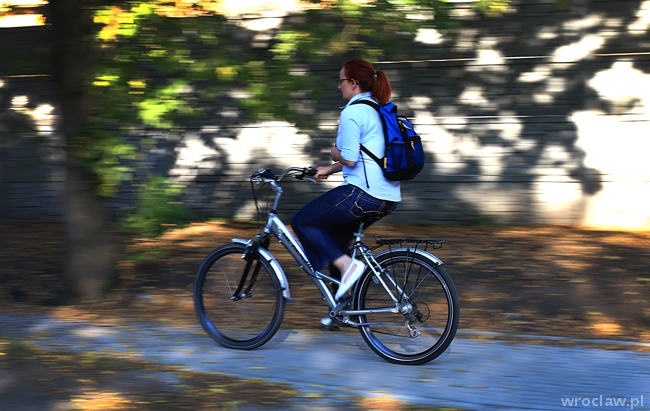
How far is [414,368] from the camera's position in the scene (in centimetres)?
509

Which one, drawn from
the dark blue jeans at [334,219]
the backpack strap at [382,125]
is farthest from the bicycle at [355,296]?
the backpack strap at [382,125]

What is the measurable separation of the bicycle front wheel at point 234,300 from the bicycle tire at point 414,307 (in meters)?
0.69

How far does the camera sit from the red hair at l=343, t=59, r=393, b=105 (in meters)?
5.29

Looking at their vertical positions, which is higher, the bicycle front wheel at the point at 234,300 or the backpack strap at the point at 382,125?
the backpack strap at the point at 382,125

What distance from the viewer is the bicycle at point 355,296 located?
502 centimetres

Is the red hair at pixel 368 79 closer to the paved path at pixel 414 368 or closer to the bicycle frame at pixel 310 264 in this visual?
the bicycle frame at pixel 310 264

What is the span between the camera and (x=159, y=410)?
4.32 metres

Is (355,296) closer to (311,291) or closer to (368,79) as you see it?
(368,79)

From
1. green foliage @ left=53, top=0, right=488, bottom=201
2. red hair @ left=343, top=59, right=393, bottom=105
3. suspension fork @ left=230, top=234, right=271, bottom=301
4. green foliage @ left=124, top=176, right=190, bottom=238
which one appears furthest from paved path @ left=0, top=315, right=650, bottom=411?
red hair @ left=343, top=59, right=393, bottom=105

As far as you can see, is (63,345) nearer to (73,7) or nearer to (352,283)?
(352,283)

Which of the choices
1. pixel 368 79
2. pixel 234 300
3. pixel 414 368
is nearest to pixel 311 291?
pixel 234 300

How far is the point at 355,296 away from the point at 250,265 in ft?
2.64

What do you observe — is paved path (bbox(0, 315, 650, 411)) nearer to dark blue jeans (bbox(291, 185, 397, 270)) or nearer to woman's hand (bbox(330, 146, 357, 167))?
dark blue jeans (bbox(291, 185, 397, 270))

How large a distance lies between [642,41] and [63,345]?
653cm
